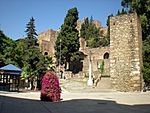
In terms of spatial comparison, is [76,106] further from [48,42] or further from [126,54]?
[48,42]

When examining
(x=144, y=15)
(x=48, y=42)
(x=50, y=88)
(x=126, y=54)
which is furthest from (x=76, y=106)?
(x=48, y=42)

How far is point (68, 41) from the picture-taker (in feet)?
104

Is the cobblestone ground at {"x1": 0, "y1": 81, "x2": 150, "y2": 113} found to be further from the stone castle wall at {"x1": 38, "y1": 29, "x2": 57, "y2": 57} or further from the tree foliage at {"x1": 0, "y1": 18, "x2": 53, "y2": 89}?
the stone castle wall at {"x1": 38, "y1": 29, "x2": 57, "y2": 57}

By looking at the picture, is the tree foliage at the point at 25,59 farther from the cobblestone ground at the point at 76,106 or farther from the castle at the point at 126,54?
the cobblestone ground at the point at 76,106

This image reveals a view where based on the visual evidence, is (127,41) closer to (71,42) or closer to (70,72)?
(71,42)

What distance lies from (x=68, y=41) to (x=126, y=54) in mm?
13940

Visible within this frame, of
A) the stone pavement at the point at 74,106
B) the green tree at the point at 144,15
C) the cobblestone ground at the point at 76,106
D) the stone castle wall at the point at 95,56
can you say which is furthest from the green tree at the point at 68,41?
the stone pavement at the point at 74,106

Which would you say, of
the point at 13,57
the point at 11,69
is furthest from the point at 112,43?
the point at 13,57

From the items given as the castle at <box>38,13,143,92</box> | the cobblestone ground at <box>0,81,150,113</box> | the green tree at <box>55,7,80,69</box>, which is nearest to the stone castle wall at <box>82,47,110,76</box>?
the green tree at <box>55,7,80,69</box>

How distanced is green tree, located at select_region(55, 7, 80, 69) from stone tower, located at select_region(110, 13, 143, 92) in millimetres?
12399

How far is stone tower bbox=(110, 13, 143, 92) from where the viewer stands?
1877 cm

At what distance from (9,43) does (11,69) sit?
12.4 meters

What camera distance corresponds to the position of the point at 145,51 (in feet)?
83.5

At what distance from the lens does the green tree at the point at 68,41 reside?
105 ft
